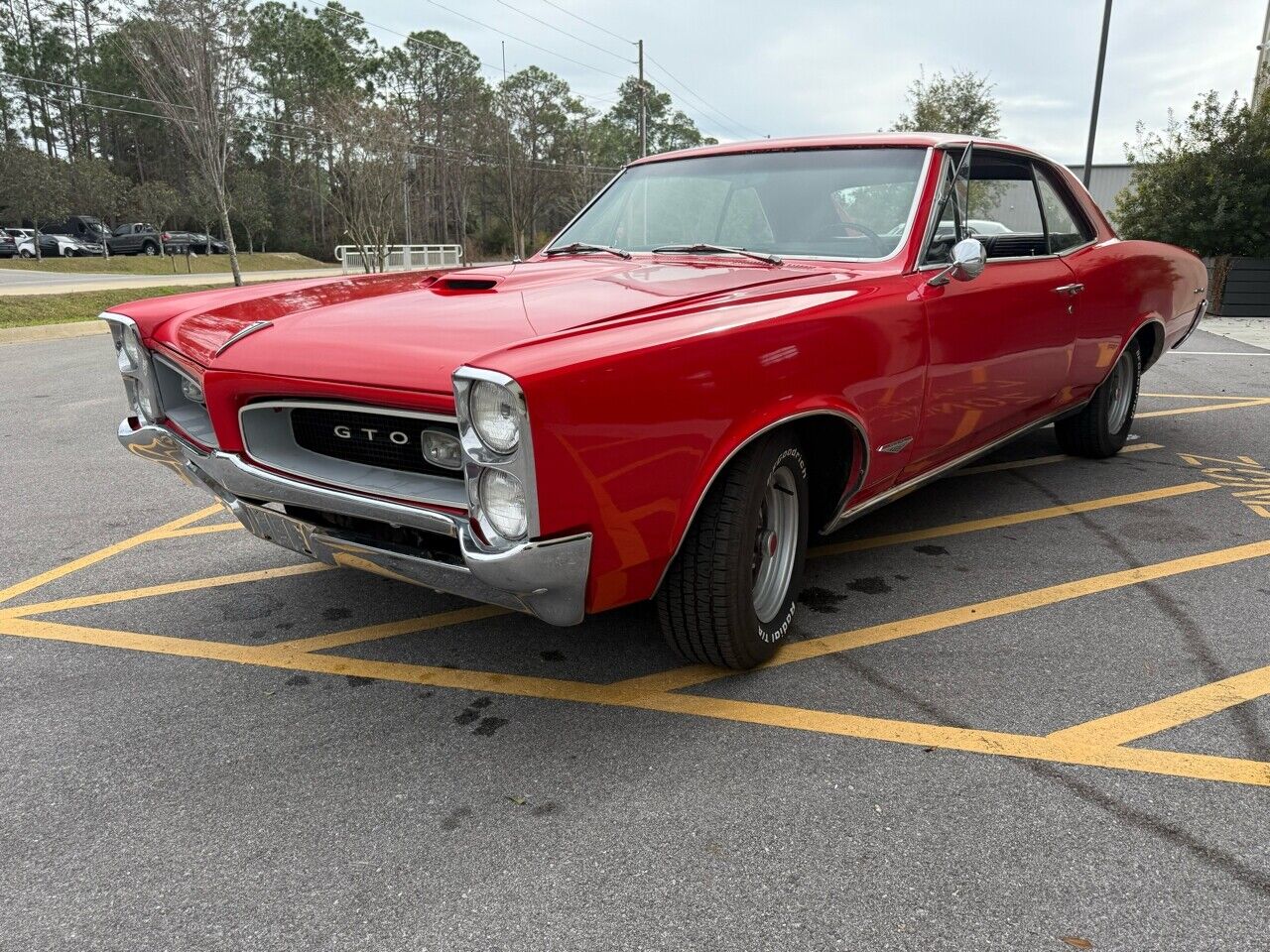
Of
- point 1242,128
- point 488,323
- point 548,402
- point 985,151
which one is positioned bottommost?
point 548,402

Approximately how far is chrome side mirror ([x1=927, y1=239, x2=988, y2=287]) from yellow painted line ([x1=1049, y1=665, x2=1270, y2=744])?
1506mm

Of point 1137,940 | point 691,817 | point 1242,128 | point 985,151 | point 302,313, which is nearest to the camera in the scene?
point 1137,940

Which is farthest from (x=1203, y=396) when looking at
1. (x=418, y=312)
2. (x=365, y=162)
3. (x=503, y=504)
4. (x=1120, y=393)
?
(x=365, y=162)

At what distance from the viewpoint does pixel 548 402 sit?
6.49 feet

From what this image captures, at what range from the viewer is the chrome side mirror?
10.3ft

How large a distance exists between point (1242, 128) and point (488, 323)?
14.5 m

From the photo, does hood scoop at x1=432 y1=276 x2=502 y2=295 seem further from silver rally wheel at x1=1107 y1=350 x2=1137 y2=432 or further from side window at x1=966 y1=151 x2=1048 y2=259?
silver rally wheel at x1=1107 y1=350 x2=1137 y2=432

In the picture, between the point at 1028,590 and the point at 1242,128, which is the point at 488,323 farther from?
the point at 1242,128

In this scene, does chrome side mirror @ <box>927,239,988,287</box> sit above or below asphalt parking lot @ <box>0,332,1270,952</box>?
above

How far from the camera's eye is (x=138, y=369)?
3141mm

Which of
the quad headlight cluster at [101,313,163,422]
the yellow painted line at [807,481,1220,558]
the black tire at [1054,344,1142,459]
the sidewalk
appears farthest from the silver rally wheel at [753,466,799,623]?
the sidewalk

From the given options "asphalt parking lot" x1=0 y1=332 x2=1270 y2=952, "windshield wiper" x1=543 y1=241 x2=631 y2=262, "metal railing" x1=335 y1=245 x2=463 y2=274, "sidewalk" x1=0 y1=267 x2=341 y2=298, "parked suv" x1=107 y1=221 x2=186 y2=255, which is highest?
"parked suv" x1=107 y1=221 x2=186 y2=255

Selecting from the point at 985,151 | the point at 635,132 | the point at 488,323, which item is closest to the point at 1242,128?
the point at 985,151

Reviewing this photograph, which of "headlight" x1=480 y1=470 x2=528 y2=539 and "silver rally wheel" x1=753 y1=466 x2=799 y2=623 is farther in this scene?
"silver rally wheel" x1=753 y1=466 x2=799 y2=623
